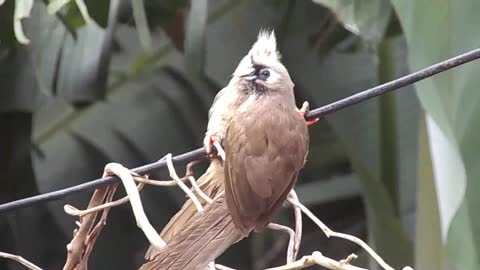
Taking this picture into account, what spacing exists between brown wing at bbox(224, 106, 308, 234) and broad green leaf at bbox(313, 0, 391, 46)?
0.61 meters

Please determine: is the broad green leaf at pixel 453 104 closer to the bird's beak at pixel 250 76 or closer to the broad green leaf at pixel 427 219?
the broad green leaf at pixel 427 219

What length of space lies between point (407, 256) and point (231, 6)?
23.9 inches

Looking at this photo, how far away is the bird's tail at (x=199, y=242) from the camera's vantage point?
726mm

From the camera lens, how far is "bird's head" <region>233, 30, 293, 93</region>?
30.1 inches

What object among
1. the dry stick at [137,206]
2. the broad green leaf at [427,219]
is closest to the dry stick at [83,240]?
the dry stick at [137,206]

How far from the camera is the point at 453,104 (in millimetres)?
1197

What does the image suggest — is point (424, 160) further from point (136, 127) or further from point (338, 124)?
point (136, 127)

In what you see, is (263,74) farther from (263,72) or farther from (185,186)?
(185,186)

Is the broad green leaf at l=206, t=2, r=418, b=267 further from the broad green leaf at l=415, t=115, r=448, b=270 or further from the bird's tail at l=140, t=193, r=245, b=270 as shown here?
the bird's tail at l=140, t=193, r=245, b=270

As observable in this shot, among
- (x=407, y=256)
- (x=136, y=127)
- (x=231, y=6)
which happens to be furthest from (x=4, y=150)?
(x=407, y=256)

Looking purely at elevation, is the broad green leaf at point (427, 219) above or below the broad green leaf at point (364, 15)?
below

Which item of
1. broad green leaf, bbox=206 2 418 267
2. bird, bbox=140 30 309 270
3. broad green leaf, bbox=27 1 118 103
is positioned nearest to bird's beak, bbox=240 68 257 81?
bird, bbox=140 30 309 270

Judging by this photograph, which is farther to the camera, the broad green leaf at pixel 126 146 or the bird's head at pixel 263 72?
the broad green leaf at pixel 126 146

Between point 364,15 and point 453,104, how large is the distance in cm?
23
